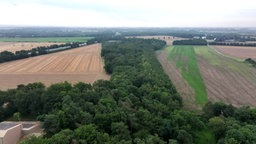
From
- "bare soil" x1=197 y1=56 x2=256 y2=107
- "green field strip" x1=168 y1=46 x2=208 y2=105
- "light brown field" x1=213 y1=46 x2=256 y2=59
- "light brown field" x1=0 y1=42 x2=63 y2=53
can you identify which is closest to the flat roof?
"green field strip" x1=168 y1=46 x2=208 y2=105

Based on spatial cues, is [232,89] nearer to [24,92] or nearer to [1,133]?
[24,92]

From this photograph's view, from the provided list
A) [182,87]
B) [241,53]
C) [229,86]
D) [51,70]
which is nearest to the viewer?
[182,87]

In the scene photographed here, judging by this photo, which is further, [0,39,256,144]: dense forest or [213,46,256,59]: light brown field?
[213,46,256,59]: light brown field

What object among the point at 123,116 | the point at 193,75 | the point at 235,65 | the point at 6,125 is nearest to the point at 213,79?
the point at 193,75

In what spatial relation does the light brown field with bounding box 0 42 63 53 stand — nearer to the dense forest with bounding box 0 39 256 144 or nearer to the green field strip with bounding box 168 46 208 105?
the green field strip with bounding box 168 46 208 105

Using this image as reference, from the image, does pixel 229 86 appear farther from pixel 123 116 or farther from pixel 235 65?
pixel 123 116

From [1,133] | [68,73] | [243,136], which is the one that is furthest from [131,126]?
[68,73]

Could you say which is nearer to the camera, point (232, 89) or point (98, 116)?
point (98, 116)
